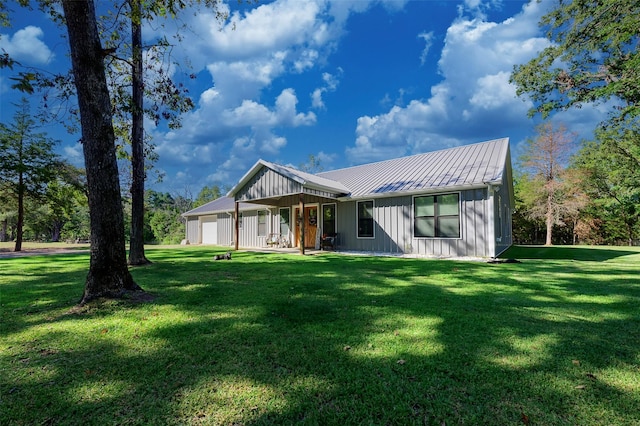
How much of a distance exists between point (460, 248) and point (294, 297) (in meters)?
7.93

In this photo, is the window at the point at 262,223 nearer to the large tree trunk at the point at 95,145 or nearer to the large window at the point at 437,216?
the large window at the point at 437,216

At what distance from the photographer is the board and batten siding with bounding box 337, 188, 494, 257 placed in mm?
9828

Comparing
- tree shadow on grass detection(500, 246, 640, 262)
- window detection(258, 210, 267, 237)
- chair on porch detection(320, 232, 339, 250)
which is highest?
window detection(258, 210, 267, 237)

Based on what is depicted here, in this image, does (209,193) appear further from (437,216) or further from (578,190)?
(578,190)

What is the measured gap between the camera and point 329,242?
13367 millimetres

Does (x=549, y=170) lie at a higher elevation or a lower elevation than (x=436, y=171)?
higher

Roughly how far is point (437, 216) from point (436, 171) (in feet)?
7.00

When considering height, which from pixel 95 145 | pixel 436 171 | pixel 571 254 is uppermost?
pixel 436 171

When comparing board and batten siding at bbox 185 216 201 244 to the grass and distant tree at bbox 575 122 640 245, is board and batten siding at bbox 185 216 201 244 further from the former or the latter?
distant tree at bbox 575 122 640 245

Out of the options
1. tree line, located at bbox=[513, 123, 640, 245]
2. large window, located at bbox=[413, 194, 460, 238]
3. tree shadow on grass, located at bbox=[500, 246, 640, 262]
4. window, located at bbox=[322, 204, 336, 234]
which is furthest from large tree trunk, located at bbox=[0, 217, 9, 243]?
tree line, located at bbox=[513, 123, 640, 245]

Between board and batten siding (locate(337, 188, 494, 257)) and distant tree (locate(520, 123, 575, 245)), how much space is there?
1642 centimetres

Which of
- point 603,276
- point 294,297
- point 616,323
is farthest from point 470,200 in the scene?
point 294,297

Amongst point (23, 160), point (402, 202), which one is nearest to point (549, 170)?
point (402, 202)

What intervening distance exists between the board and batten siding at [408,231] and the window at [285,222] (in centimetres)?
341
